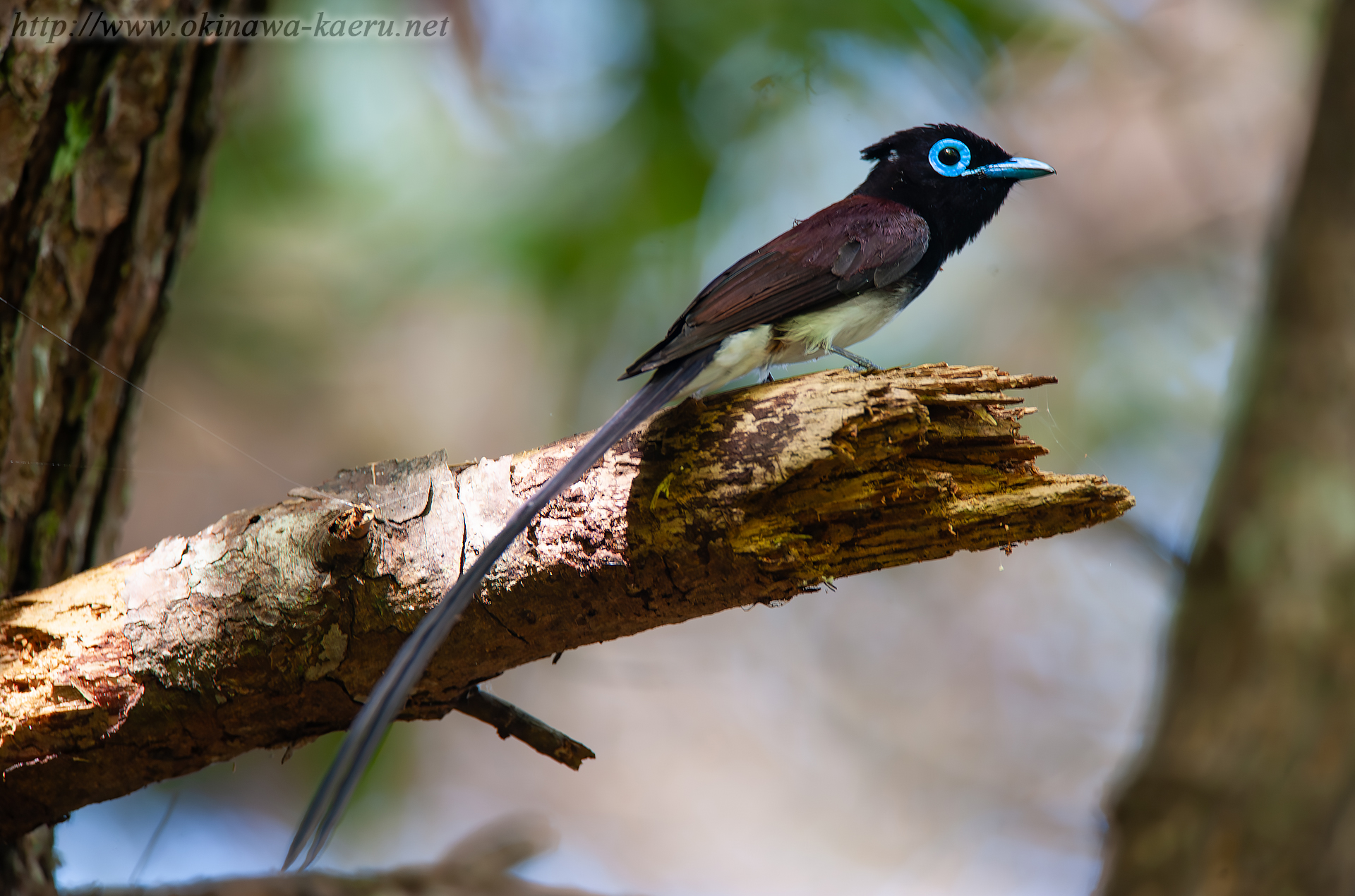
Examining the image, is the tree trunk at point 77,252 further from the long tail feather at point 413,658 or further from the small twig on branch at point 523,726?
the long tail feather at point 413,658

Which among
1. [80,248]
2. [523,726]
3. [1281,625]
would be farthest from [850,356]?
[80,248]

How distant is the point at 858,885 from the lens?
21.4 feet

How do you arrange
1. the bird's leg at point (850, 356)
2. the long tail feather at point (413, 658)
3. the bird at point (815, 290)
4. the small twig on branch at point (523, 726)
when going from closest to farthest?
the long tail feather at point (413, 658), the bird at point (815, 290), the small twig on branch at point (523, 726), the bird's leg at point (850, 356)

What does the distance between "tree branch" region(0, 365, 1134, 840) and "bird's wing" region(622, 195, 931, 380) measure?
0.64 ft

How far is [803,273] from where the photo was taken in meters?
2.07

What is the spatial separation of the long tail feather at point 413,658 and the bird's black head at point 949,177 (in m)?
0.92

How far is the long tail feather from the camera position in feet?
4.50

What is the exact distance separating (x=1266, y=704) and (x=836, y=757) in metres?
4.63

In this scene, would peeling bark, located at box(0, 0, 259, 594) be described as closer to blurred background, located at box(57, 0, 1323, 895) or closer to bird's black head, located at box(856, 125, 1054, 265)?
blurred background, located at box(57, 0, 1323, 895)

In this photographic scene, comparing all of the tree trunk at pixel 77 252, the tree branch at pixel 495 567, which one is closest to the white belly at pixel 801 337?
the tree branch at pixel 495 567

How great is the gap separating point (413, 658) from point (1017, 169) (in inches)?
69.4

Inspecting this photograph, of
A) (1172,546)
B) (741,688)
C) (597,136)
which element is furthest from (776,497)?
(741,688)

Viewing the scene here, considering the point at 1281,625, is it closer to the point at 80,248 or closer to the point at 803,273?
the point at 803,273

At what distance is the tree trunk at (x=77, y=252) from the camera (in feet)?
7.69
